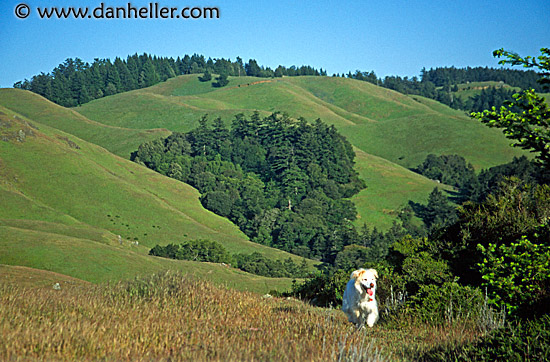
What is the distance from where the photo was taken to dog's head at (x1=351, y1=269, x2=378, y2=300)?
935cm

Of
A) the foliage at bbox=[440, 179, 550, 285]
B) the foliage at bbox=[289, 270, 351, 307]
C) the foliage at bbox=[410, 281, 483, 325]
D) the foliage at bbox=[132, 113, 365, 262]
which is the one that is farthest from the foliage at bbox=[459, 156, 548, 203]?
the foliage at bbox=[410, 281, 483, 325]

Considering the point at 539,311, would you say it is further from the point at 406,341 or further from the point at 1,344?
the point at 1,344

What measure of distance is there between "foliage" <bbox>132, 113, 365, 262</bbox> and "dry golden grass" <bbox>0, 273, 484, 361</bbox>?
317ft

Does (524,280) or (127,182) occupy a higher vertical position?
(524,280)

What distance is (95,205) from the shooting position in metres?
89.0

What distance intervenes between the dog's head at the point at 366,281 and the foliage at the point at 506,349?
1.84 m

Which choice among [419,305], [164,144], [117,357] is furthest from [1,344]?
[164,144]

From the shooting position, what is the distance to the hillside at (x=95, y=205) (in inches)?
2087

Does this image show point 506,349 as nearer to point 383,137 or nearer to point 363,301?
point 363,301

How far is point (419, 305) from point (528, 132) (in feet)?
13.1

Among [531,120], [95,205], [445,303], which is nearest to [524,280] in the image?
[445,303]

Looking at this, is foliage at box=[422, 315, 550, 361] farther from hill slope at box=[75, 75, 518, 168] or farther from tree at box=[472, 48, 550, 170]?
hill slope at box=[75, 75, 518, 168]

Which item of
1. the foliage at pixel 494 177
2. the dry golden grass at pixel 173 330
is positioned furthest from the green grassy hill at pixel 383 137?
the dry golden grass at pixel 173 330

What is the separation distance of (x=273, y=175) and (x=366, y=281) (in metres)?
130
